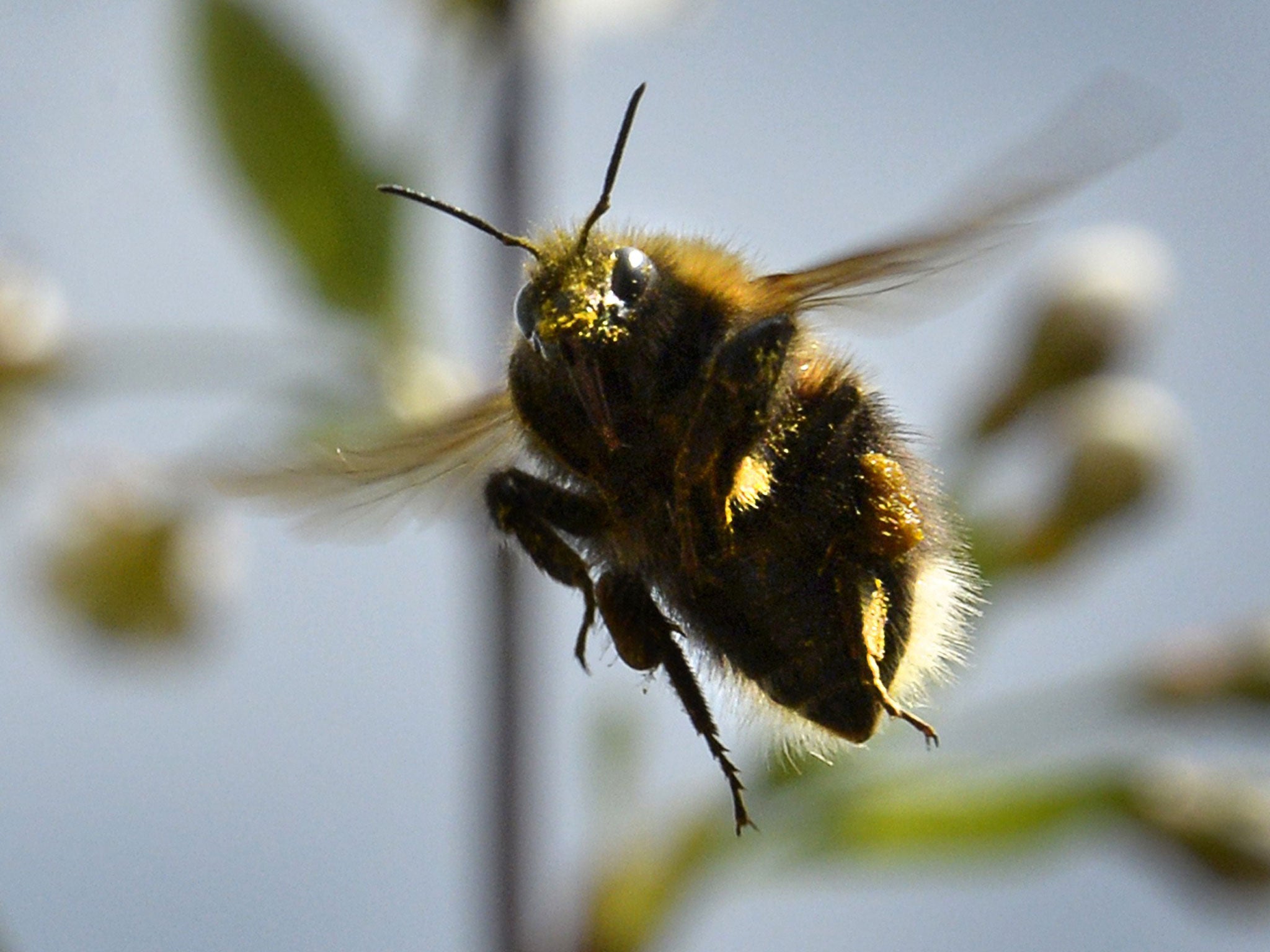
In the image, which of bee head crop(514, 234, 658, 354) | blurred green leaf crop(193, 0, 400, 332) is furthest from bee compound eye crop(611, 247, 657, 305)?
blurred green leaf crop(193, 0, 400, 332)

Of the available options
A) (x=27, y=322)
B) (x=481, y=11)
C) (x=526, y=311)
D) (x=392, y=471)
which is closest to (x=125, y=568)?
(x=27, y=322)

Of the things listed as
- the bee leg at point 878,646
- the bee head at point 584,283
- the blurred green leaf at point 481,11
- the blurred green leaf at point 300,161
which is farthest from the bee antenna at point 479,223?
the blurred green leaf at point 481,11

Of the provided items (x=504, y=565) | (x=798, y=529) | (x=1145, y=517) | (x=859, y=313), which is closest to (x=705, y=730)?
(x=798, y=529)

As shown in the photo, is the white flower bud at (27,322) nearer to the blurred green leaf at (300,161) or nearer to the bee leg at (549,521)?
the blurred green leaf at (300,161)

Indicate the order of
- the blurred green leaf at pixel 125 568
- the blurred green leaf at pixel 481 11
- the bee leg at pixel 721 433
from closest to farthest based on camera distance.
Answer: the bee leg at pixel 721 433
the blurred green leaf at pixel 481 11
the blurred green leaf at pixel 125 568

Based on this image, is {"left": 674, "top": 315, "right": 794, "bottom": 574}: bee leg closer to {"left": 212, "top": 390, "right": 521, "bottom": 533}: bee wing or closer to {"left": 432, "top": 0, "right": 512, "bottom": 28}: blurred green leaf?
{"left": 212, "top": 390, "right": 521, "bottom": 533}: bee wing

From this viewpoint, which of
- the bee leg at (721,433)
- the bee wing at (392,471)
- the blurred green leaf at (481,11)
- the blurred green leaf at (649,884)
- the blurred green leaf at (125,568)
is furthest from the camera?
the blurred green leaf at (125,568)
